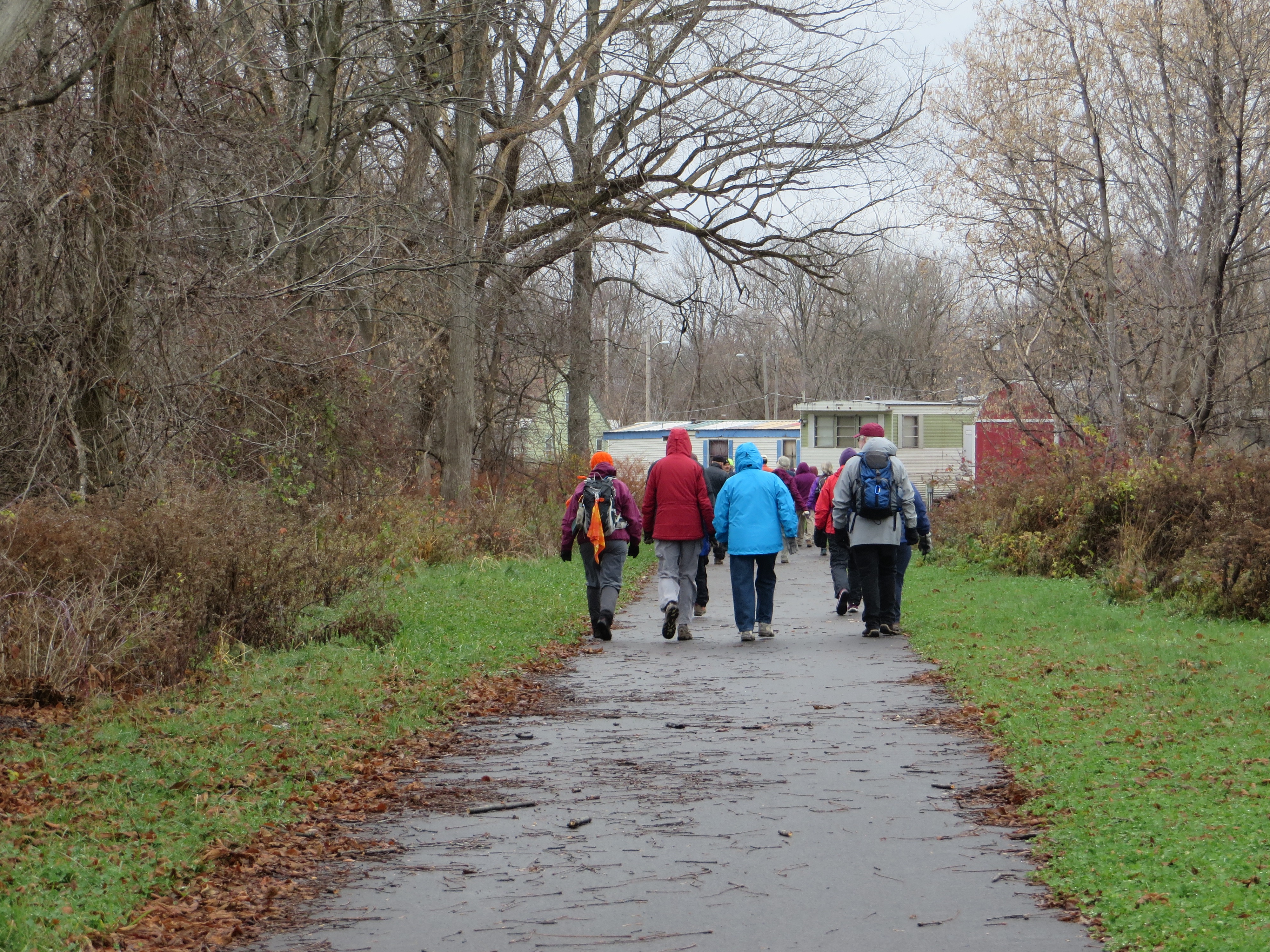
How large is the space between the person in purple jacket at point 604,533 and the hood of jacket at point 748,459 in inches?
46.0

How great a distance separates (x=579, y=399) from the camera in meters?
32.3

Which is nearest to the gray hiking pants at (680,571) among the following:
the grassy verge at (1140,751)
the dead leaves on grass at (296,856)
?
the grassy verge at (1140,751)

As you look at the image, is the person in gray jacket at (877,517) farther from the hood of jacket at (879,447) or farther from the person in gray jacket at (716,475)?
the person in gray jacket at (716,475)

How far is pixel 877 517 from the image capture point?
13.0 m

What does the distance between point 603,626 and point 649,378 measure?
63.5 meters

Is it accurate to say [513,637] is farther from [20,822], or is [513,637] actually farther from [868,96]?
[868,96]

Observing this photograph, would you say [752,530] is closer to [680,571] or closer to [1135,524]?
[680,571]

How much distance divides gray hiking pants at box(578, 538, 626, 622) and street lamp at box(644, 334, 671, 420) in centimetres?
4966

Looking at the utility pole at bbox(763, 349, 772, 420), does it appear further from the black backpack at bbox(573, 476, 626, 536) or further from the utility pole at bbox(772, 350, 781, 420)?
the black backpack at bbox(573, 476, 626, 536)

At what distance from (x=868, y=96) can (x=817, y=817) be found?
19.0m

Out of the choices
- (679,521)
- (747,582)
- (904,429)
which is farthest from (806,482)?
(904,429)

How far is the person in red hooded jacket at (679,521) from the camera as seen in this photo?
43.4 feet

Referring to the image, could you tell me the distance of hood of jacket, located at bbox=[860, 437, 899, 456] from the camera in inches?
514

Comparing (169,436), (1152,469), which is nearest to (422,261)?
(169,436)
